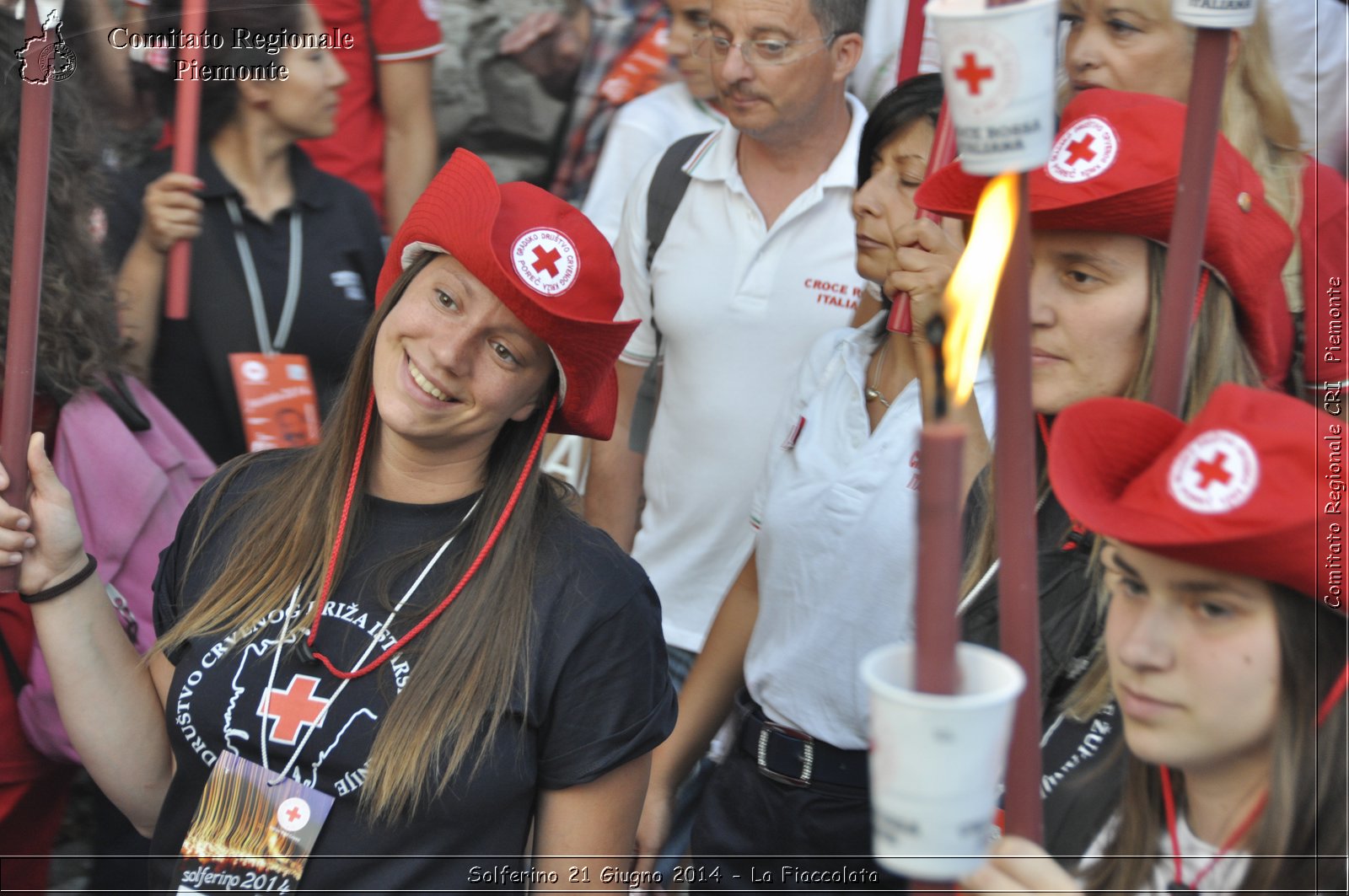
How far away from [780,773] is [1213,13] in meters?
1.56

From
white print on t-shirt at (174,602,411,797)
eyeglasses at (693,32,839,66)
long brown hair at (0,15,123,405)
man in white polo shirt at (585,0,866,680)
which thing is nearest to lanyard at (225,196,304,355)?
long brown hair at (0,15,123,405)

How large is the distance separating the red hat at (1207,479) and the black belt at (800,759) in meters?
1.17

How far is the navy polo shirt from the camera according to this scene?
3.22 m

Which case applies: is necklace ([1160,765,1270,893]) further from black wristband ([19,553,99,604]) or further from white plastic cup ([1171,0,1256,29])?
black wristband ([19,553,99,604])

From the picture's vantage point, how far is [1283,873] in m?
1.39

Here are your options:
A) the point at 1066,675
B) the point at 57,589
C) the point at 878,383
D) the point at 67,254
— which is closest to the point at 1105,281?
the point at 1066,675

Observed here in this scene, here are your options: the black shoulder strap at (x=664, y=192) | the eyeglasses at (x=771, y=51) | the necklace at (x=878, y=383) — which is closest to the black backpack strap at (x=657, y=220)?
the black shoulder strap at (x=664, y=192)

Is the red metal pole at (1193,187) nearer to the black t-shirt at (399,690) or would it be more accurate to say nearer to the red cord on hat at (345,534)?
the black t-shirt at (399,690)

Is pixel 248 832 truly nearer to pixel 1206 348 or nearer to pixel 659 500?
pixel 1206 348

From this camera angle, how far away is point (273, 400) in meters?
3.21

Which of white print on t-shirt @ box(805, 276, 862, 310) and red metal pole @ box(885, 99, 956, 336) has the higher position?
red metal pole @ box(885, 99, 956, 336)

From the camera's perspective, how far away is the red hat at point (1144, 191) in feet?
6.17

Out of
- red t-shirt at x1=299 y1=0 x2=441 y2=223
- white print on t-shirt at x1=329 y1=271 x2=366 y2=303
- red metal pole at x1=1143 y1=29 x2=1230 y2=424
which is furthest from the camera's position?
red t-shirt at x1=299 y1=0 x2=441 y2=223

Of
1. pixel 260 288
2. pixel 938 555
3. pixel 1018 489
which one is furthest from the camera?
pixel 260 288
